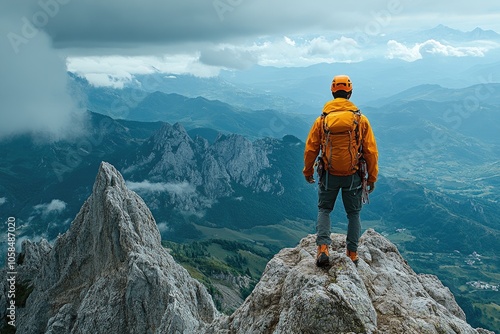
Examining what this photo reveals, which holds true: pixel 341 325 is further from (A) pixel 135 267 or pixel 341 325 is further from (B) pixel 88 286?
(B) pixel 88 286

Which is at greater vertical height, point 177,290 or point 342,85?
point 342,85

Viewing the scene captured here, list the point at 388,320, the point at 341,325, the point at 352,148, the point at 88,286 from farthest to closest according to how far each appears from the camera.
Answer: the point at 88,286 → the point at 352,148 → the point at 388,320 → the point at 341,325

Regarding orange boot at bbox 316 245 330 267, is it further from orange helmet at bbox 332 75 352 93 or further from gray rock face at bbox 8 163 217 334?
gray rock face at bbox 8 163 217 334

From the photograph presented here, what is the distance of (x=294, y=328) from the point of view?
1424 centimetres

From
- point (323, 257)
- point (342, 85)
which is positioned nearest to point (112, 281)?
point (323, 257)

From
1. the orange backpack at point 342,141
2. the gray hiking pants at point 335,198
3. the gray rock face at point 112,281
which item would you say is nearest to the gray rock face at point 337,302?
the gray hiking pants at point 335,198

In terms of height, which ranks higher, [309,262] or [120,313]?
[309,262]

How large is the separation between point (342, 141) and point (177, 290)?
6473cm

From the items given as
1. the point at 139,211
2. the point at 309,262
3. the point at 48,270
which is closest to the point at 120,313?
the point at 139,211

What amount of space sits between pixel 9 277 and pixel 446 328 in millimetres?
126770

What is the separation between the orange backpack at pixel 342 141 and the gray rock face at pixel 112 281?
134ft

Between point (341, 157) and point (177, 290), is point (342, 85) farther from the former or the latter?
point (177, 290)

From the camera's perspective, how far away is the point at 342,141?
15359 mm

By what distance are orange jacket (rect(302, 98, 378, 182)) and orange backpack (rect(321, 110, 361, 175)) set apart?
Result: 0.21 meters
